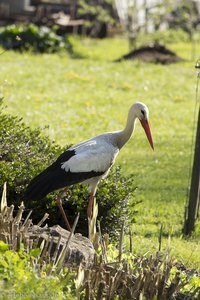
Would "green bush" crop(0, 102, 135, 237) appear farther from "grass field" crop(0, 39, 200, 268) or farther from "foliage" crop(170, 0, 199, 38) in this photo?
"foliage" crop(170, 0, 199, 38)

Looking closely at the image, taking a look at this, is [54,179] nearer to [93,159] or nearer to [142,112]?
[93,159]

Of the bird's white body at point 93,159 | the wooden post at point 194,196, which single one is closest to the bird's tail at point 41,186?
the bird's white body at point 93,159

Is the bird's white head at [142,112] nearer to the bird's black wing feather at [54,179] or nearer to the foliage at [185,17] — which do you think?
the bird's black wing feather at [54,179]

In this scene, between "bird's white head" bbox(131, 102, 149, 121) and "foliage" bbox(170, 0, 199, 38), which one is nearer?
"bird's white head" bbox(131, 102, 149, 121)

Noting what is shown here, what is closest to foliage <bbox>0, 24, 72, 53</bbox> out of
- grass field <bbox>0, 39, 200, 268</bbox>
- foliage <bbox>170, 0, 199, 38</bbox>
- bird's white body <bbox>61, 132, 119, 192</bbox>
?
grass field <bbox>0, 39, 200, 268</bbox>

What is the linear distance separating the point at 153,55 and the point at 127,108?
250 inches

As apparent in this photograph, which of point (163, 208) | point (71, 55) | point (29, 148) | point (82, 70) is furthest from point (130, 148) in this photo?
point (71, 55)

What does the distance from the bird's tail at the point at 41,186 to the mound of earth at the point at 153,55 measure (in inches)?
583

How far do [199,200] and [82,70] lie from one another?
11.1m

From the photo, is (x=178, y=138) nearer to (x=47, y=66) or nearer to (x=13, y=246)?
(x=47, y=66)

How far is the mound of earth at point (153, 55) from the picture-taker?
22.4 meters

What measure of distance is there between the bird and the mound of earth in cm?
1397

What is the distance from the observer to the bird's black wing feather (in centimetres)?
753

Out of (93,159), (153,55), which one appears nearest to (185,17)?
(153,55)
